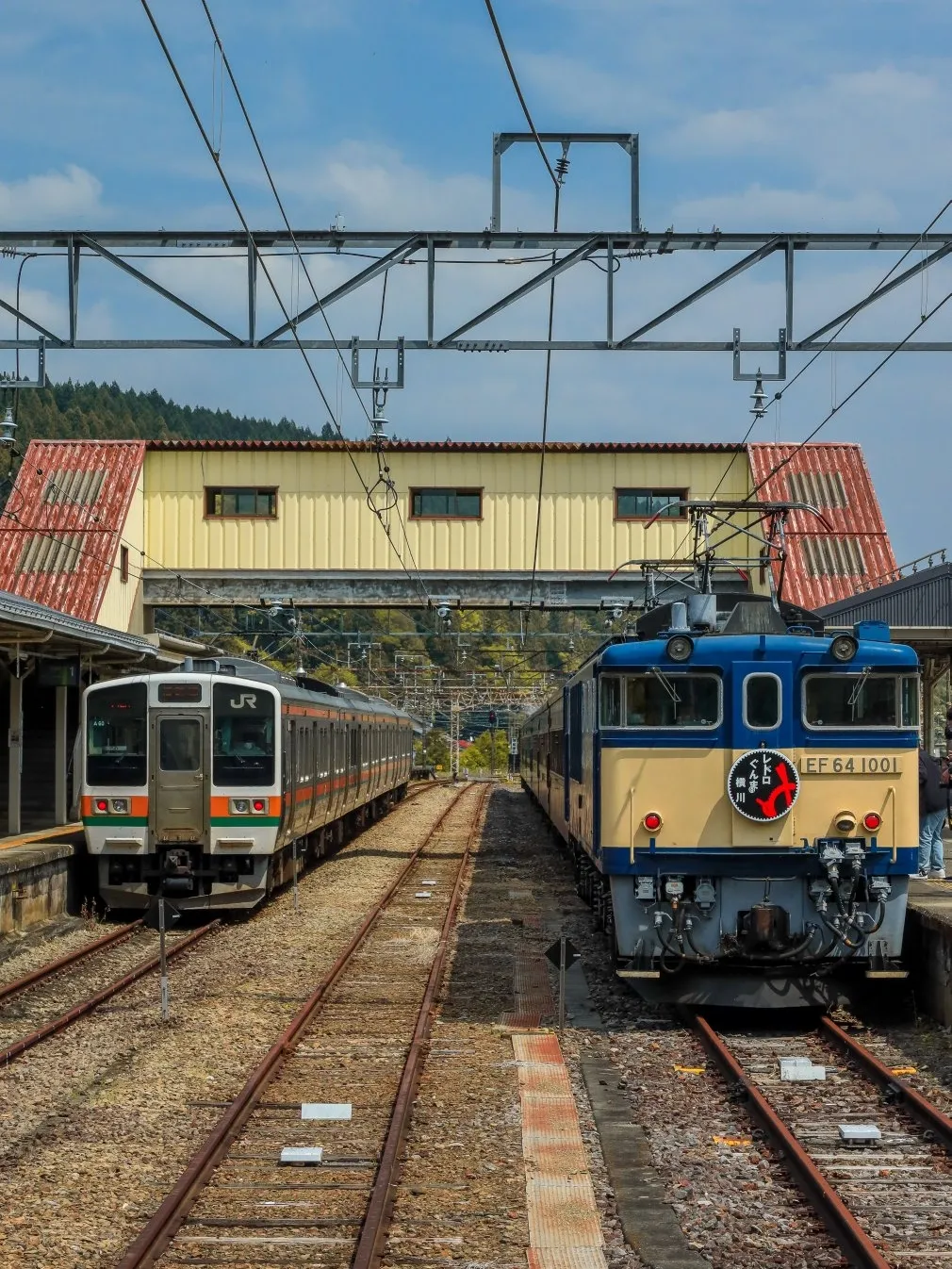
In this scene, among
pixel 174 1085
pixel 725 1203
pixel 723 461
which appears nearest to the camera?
pixel 725 1203

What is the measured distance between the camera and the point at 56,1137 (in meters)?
→ 7.60

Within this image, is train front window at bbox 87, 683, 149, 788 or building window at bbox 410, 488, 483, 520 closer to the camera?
train front window at bbox 87, 683, 149, 788

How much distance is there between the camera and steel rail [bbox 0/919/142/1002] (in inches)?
459

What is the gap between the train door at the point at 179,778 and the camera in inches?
631

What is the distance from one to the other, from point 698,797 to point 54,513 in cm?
1937

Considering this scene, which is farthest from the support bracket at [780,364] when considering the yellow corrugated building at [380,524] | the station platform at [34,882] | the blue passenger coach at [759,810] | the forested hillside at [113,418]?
the forested hillside at [113,418]

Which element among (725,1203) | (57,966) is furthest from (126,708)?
(725,1203)

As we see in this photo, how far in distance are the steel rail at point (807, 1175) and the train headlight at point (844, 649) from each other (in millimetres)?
2701

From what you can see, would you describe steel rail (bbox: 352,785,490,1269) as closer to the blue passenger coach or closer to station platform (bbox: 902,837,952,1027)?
the blue passenger coach

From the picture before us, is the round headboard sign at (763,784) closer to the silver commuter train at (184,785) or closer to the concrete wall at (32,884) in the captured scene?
the silver commuter train at (184,785)

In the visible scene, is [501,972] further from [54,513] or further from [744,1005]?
[54,513]

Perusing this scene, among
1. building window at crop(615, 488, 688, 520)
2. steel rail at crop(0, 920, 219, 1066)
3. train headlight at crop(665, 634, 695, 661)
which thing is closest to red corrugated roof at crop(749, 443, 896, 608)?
building window at crop(615, 488, 688, 520)

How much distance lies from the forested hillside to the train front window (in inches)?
2546

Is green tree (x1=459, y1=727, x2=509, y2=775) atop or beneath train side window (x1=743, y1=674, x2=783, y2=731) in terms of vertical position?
beneath
